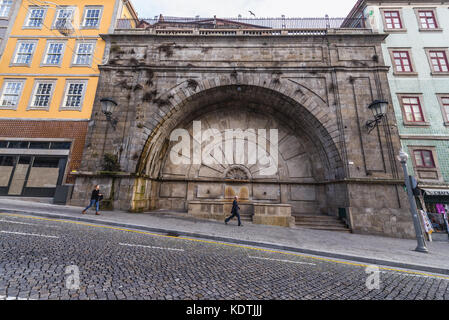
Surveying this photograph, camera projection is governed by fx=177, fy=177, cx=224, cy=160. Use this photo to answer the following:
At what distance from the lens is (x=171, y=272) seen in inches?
135

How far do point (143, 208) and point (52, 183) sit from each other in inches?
255

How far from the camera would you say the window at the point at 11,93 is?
1279cm

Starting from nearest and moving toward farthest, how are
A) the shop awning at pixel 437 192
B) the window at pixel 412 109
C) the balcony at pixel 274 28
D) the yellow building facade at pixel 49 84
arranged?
the shop awning at pixel 437 192
the window at pixel 412 109
the yellow building facade at pixel 49 84
the balcony at pixel 274 28

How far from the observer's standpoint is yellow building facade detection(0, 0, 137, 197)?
39.2 feet

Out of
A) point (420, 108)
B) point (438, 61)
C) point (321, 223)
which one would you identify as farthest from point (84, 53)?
point (438, 61)

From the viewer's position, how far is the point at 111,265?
3.50m

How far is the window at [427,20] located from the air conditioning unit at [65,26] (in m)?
27.0

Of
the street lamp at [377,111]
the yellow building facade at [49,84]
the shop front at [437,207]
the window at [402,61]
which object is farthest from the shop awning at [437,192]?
the yellow building facade at [49,84]

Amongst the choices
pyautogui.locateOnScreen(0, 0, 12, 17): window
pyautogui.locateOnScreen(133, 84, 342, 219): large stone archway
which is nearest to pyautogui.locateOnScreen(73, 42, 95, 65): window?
pyautogui.locateOnScreen(0, 0, 12, 17): window

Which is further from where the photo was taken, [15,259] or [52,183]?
[52,183]

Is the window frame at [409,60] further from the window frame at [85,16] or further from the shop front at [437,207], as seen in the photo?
the window frame at [85,16]

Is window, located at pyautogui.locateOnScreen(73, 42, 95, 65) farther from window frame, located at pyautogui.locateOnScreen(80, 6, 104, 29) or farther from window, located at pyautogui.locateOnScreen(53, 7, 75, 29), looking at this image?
window, located at pyautogui.locateOnScreen(53, 7, 75, 29)
